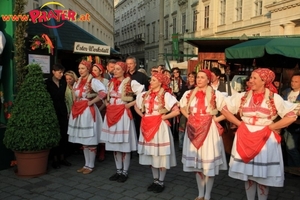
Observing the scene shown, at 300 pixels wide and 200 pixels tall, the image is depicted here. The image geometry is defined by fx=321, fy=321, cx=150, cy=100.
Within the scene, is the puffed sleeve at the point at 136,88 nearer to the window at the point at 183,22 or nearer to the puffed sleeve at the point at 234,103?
the puffed sleeve at the point at 234,103

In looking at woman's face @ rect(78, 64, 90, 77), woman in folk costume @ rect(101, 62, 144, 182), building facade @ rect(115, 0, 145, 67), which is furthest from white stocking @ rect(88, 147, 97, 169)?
building facade @ rect(115, 0, 145, 67)

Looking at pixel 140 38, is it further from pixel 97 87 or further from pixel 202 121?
pixel 202 121

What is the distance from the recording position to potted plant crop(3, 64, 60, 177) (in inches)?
209

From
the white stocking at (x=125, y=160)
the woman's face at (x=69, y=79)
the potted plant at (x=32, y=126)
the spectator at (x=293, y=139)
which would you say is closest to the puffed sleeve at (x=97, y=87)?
the potted plant at (x=32, y=126)

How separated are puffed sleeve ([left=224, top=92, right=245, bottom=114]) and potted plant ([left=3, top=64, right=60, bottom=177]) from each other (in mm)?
3035

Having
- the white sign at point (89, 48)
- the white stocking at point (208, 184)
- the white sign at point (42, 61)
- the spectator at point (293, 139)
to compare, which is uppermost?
the white sign at point (89, 48)

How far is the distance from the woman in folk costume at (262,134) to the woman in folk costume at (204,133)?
37cm

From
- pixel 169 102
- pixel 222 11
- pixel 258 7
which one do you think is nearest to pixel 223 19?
pixel 222 11

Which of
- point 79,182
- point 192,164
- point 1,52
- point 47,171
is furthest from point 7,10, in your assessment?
point 192,164

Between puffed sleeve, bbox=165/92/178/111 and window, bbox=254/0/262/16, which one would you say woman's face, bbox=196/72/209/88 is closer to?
puffed sleeve, bbox=165/92/178/111

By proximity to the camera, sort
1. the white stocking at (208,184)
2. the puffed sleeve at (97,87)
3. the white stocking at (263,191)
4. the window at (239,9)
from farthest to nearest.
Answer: the window at (239,9), the puffed sleeve at (97,87), the white stocking at (208,184), the white stocking at (263,191)

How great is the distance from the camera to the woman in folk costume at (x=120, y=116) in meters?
5.20

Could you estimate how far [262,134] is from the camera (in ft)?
12.3

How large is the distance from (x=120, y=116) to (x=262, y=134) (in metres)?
2.32
